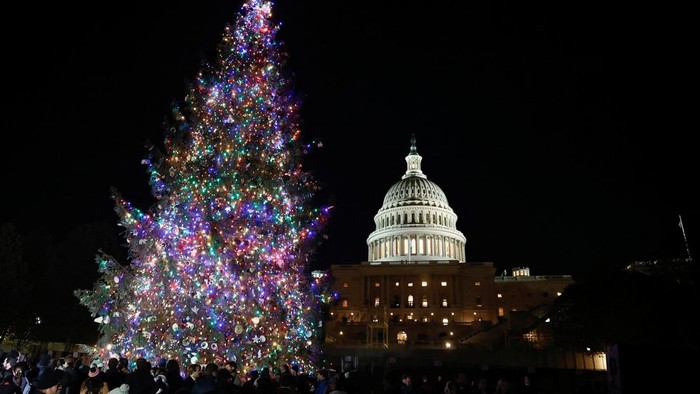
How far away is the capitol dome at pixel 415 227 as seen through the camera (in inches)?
4008

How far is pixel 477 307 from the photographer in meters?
80.8

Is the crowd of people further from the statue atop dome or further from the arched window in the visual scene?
the statue atop dome

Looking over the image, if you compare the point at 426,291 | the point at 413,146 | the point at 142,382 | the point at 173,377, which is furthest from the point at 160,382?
the point at 413,146

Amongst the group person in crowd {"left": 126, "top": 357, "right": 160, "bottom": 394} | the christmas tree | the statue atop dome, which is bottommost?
person in crowd {"left": 126, "top": 357, "right": 160, "bottom": 394}

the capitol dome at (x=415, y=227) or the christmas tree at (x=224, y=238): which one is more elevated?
the capitol dome at (x=415, y=227)

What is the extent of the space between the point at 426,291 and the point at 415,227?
2140 centimetres

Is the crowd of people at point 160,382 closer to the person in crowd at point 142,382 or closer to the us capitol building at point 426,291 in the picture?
the person in crowd at point 142,382

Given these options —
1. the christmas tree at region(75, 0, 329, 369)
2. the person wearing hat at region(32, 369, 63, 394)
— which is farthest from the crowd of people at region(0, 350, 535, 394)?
the christmas tree at region(75, 0, 329, 369)

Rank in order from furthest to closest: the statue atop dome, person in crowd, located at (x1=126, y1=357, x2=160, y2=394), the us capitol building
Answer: the statue atop dome < the us capitol building < person in crowd, located at (x1=126, y1=357, x2=160, y2=394)

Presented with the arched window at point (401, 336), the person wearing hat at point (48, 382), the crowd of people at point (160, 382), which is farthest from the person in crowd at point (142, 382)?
the arched window at point (401, 336)

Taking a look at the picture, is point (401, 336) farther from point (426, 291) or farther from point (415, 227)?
point (415, 227)

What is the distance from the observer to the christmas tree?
1525 centimetres

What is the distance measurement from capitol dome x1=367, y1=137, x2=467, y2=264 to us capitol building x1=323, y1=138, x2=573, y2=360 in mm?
196

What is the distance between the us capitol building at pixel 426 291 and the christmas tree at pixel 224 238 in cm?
3466
